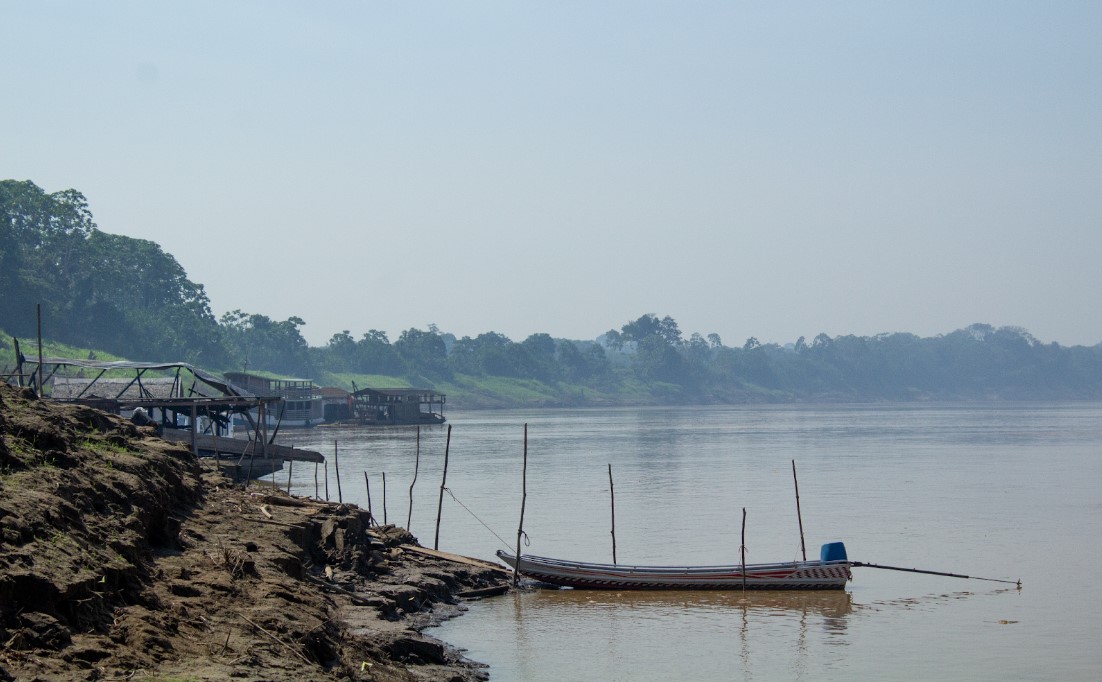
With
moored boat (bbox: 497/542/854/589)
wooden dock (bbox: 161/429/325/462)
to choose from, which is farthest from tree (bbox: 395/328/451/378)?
moored boat (bbox: 497/542/854/589)

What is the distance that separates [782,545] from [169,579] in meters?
21.3

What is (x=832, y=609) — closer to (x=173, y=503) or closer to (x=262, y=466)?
(x=173, y=503)

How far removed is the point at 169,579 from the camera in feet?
43.5

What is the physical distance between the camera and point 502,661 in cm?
1766

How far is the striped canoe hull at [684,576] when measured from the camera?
930 inches

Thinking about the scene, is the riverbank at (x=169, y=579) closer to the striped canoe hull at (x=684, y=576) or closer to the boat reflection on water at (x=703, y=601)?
A: the boat reflection on water at (x=703, y=601)

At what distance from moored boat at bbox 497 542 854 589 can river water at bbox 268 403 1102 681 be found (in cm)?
32

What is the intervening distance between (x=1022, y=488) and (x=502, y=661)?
34608 millimetres

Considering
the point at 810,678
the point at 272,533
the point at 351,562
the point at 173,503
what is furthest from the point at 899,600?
the point at 173,503

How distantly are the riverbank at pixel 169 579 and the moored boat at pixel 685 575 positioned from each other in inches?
99.6

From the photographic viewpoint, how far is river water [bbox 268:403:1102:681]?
18.5 meters

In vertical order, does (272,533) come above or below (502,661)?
above

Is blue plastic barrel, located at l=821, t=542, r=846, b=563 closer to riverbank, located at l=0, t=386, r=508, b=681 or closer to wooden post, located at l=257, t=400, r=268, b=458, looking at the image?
riverbank, located at l=0, t=386, r=508, b=681

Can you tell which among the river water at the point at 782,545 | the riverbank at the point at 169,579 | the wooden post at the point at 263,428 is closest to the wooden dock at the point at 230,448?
the wooden post at the point at 263,428
